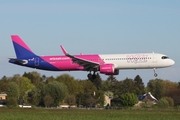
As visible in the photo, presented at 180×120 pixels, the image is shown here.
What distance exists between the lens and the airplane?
71312mm

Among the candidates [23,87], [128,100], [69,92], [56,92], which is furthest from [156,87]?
[56,92]

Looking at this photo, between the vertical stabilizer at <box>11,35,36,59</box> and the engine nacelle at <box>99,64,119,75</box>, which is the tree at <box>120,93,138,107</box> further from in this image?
the engine nacelle at <box>99,64,119,75</box>

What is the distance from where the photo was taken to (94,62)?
72812mm

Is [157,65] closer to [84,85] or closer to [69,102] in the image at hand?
[69,102]

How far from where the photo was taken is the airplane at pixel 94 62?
71312mm

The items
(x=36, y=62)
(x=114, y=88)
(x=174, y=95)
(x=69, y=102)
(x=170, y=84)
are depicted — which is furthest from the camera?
(x=170, y=84)

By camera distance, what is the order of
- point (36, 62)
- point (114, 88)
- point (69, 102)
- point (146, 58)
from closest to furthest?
point (146, 58)
point (36, 62)
point (69, 102)
point (114, 88)

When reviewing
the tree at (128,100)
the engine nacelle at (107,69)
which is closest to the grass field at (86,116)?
the engine nacelle at (107,69)

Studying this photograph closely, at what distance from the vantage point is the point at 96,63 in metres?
72.8

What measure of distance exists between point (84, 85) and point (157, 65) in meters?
71.7

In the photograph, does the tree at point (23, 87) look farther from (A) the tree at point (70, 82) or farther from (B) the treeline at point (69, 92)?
(A) the tree at point (70, 82)

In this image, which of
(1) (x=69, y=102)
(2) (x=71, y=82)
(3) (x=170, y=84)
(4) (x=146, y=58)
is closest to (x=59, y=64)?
(4) (x=146, y=58)

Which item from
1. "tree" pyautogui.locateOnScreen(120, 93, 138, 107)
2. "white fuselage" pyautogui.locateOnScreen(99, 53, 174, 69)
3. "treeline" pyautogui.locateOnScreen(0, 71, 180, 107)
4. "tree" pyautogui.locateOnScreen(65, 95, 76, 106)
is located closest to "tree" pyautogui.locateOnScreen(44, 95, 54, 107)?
"treeline" pyautogui.locateOnScreen(0, 71, 180, 107)

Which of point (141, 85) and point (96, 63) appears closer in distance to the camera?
point (96, 63)
